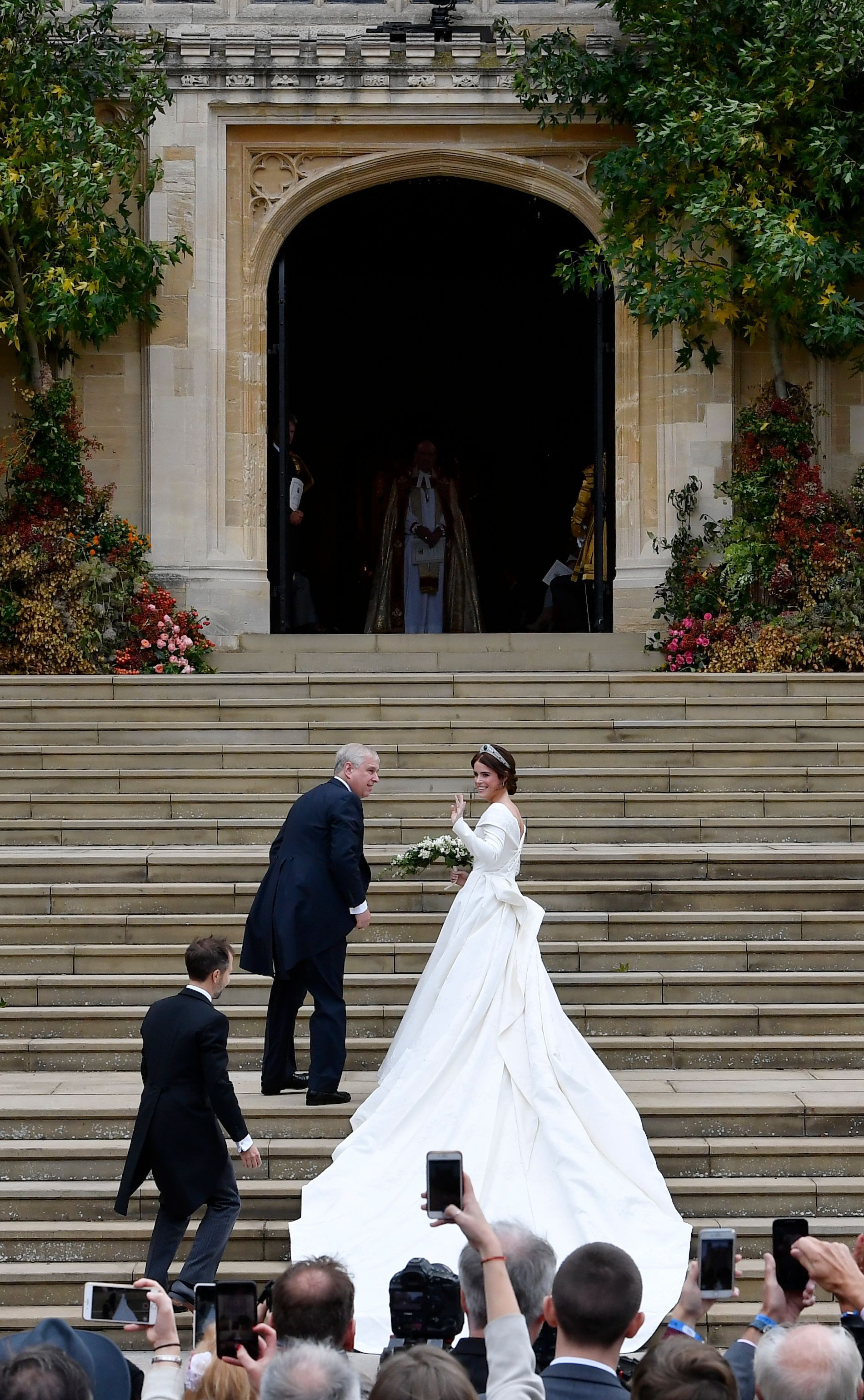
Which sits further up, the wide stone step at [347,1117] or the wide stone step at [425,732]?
the wide stone step at [425,732]

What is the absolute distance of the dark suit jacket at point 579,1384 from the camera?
285cm

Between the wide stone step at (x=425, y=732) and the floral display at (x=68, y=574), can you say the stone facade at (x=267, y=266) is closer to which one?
the floral display at (x=68, y=574)

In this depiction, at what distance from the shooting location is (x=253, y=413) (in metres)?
13.9

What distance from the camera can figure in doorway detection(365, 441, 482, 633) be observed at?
16.1 meters

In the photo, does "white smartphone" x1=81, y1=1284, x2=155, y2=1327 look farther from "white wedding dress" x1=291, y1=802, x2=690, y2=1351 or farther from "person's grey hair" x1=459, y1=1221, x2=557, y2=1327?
"white wedding dress" x1=291, y1=802, x2=690, y2=1351

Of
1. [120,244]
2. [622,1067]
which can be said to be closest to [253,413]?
[120,244]

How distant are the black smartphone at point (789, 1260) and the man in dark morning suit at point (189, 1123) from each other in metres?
2.82

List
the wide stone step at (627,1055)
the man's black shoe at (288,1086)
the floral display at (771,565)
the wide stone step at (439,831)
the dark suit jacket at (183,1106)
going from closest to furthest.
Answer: the dark suit jacket at (183,1106), the man's black shoe at (288,1086), the wide stone step at (627,1055), the wide stone step at (439,831), the floral display at (771,565)

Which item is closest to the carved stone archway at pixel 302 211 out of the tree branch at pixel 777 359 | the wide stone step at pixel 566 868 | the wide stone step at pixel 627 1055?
the tree branch at pixel 777 359

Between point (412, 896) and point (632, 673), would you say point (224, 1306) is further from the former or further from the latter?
point (632, 673)

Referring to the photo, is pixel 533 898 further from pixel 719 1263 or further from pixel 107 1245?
pixel 719 1263

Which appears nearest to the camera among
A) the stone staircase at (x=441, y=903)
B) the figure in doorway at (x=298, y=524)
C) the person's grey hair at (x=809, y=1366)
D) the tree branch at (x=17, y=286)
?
the person's grey hair at (x=809, y=1366)

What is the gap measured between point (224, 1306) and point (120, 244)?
1103cm

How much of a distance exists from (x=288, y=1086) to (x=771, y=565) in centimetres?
670
